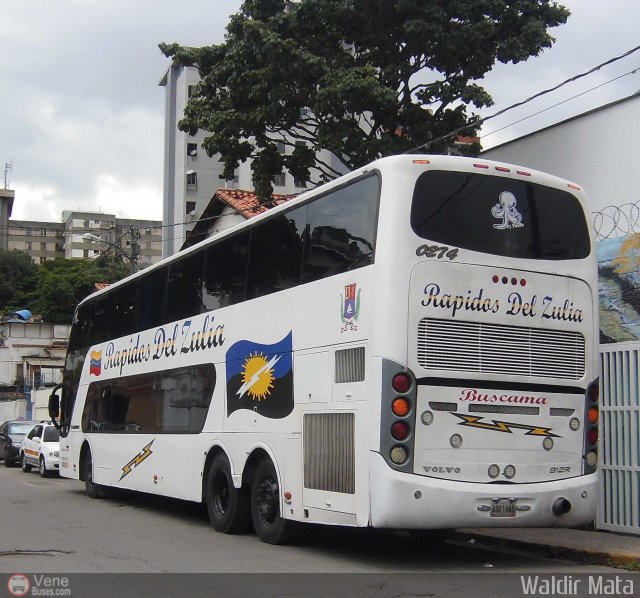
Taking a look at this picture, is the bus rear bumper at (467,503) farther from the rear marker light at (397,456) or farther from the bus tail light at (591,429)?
the bus tail light at (591,429)

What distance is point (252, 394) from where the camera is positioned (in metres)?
12.2

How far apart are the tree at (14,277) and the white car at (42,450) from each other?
224ft

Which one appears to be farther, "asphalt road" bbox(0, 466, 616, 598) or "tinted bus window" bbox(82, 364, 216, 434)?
"tinted bus window" bbox(82, 364, 216, 434)

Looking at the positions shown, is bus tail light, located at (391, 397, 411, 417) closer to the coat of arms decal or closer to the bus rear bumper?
the bus rear bumper

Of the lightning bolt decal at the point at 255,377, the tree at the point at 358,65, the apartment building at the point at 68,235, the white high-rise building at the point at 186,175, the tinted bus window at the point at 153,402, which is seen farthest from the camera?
the apartment building at the point at 68,235

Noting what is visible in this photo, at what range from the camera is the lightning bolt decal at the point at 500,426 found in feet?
31.2

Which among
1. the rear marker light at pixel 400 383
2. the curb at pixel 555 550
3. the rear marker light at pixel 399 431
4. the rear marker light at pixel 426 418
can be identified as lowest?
the curb at pixel 555 550

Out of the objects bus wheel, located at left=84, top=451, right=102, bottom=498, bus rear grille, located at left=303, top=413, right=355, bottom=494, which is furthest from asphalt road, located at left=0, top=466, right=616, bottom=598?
bus wheel, located at left=84, top=451, right=102, bottom=498

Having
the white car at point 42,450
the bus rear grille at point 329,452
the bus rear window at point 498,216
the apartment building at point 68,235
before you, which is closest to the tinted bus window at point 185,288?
the bus rear grille at point 329,452

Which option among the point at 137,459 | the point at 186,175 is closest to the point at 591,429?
the point at 137,459

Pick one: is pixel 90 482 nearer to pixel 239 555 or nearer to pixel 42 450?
pixel 42 450

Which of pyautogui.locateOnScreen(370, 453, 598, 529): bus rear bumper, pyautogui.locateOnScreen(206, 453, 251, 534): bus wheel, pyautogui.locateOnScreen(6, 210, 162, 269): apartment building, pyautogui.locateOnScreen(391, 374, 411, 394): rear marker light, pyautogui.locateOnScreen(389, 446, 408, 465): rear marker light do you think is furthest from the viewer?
pyautogui.locateOnScreen(6, 210, 162, 269): apartment building

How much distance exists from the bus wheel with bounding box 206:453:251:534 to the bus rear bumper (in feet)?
12.5

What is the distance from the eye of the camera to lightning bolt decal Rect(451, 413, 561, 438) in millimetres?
9500
